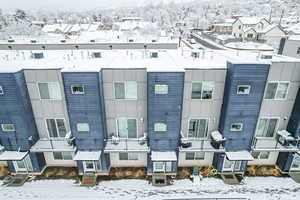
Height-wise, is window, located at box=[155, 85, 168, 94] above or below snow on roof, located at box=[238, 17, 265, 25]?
below

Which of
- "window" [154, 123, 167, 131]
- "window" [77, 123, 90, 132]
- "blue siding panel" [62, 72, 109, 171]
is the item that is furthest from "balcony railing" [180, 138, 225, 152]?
"window" [77, 123, 90, 132]

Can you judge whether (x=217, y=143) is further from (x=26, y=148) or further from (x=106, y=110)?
(x=26, y=148)

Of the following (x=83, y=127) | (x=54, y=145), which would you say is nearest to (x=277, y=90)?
(x=83, y=127)

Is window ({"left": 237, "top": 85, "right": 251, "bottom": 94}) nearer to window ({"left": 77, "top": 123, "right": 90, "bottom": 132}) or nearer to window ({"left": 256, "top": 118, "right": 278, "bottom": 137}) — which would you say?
window ({"left": 256, "top": 118, "right": 278, "bottom": 137})

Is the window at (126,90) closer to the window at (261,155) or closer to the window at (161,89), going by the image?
the window at (161,89)

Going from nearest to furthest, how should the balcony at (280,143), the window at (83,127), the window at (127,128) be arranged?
1. the window at (83,127)
2. the balcony at (280,143)
3. the window at (127,128)

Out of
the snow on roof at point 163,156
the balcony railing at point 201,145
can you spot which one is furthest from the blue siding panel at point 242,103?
Result: the snow on roof at point 163,156
